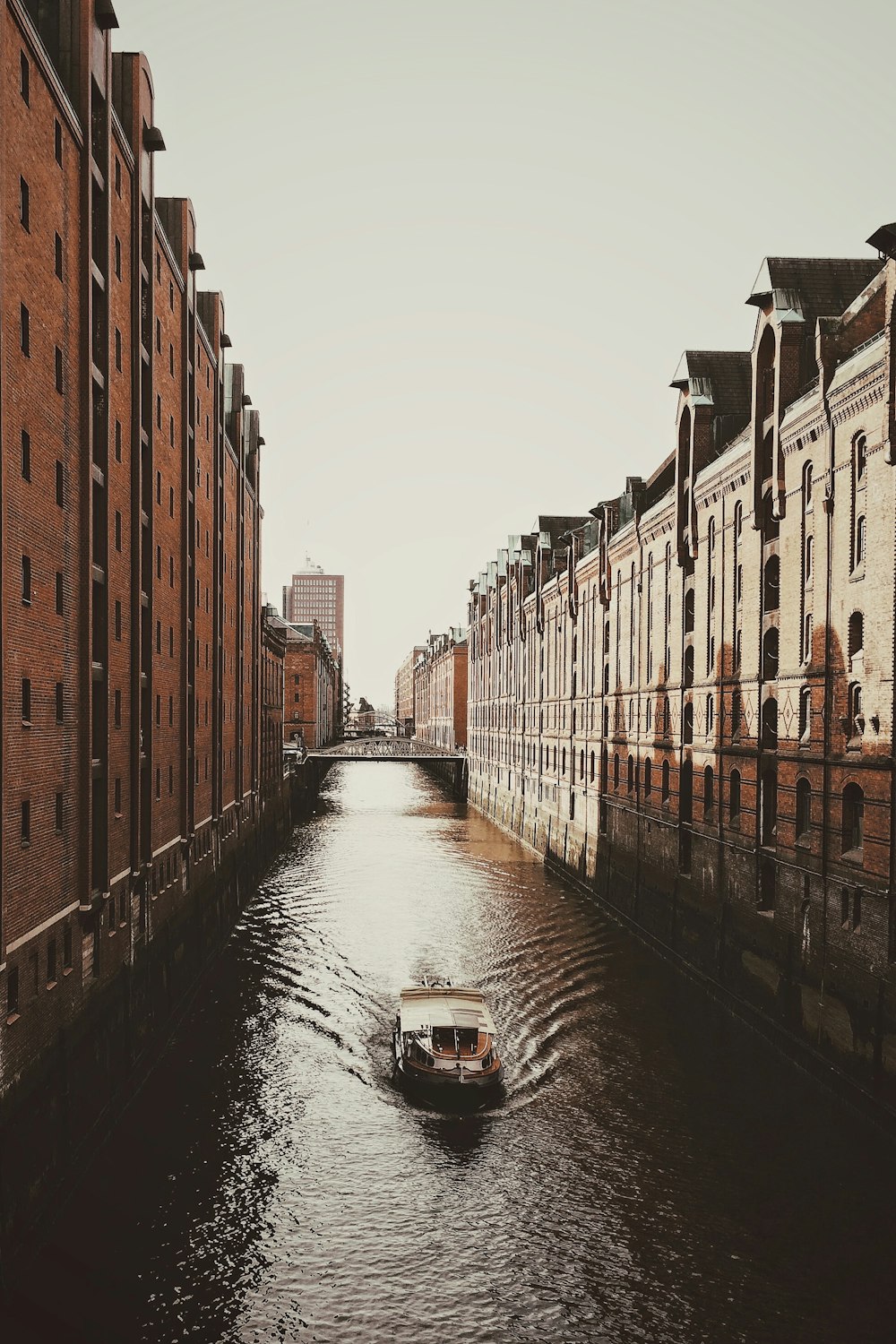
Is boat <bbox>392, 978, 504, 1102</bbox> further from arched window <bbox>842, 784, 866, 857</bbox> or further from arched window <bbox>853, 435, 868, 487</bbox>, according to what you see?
arched window <bbox>853, 435, 868, 487</bbox>

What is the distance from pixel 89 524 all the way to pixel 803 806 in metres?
18.3

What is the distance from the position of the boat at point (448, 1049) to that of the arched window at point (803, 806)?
9.15 m

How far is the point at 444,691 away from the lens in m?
144

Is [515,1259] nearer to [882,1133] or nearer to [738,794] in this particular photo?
[882,1133]

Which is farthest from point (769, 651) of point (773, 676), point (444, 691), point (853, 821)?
point (444, 691)

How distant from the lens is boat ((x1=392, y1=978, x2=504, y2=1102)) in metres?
23.8

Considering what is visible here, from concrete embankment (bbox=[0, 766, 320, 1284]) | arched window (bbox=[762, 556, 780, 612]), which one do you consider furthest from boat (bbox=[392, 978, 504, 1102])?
arched window (bbox=[762, 556, 780, 612])

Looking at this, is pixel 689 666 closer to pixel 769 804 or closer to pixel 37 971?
pixel 769 804

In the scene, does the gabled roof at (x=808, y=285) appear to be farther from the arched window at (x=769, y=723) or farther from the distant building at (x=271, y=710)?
the distant building at (x=271, y=710)

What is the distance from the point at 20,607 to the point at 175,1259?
1105cm

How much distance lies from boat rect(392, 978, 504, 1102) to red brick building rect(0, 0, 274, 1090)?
279 inches

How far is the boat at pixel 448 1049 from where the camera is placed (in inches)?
936

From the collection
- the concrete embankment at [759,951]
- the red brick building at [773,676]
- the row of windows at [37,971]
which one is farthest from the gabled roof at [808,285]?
the row of windows at [37,971]

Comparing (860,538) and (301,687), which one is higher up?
(860,538)
